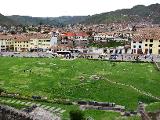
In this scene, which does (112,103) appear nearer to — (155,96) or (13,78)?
(155,96)

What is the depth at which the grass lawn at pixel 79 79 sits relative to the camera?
65.4 meters

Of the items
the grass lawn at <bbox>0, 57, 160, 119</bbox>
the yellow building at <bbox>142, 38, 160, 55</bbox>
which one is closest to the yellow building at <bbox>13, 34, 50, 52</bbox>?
the yellow building at <bbox>142, 38, 160, 55</bbox>

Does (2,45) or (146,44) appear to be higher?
(146,44)

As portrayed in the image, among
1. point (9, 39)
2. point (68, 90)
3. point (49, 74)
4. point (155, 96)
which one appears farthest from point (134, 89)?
point (9, 39)

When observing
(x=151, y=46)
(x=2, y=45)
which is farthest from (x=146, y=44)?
(x=2, y=45)

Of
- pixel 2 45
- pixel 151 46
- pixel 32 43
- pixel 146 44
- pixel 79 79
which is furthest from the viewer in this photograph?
pixel 2 45

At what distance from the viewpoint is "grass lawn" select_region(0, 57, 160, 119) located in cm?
6538

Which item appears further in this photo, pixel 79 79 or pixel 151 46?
pixel 151 46

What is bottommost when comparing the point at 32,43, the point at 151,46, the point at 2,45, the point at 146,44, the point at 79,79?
the point at 79,79

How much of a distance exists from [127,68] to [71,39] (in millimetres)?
72708

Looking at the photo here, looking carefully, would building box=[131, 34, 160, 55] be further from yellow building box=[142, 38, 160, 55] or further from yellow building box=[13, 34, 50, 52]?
yellow building box=[13, 34, 50, 52]

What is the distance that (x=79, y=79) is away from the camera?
79625 millimetres

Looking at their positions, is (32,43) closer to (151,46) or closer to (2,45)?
(2,45)

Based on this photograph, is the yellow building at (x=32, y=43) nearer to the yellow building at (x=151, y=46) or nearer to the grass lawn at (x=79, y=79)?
the yellow building at (x=151, y=46)
